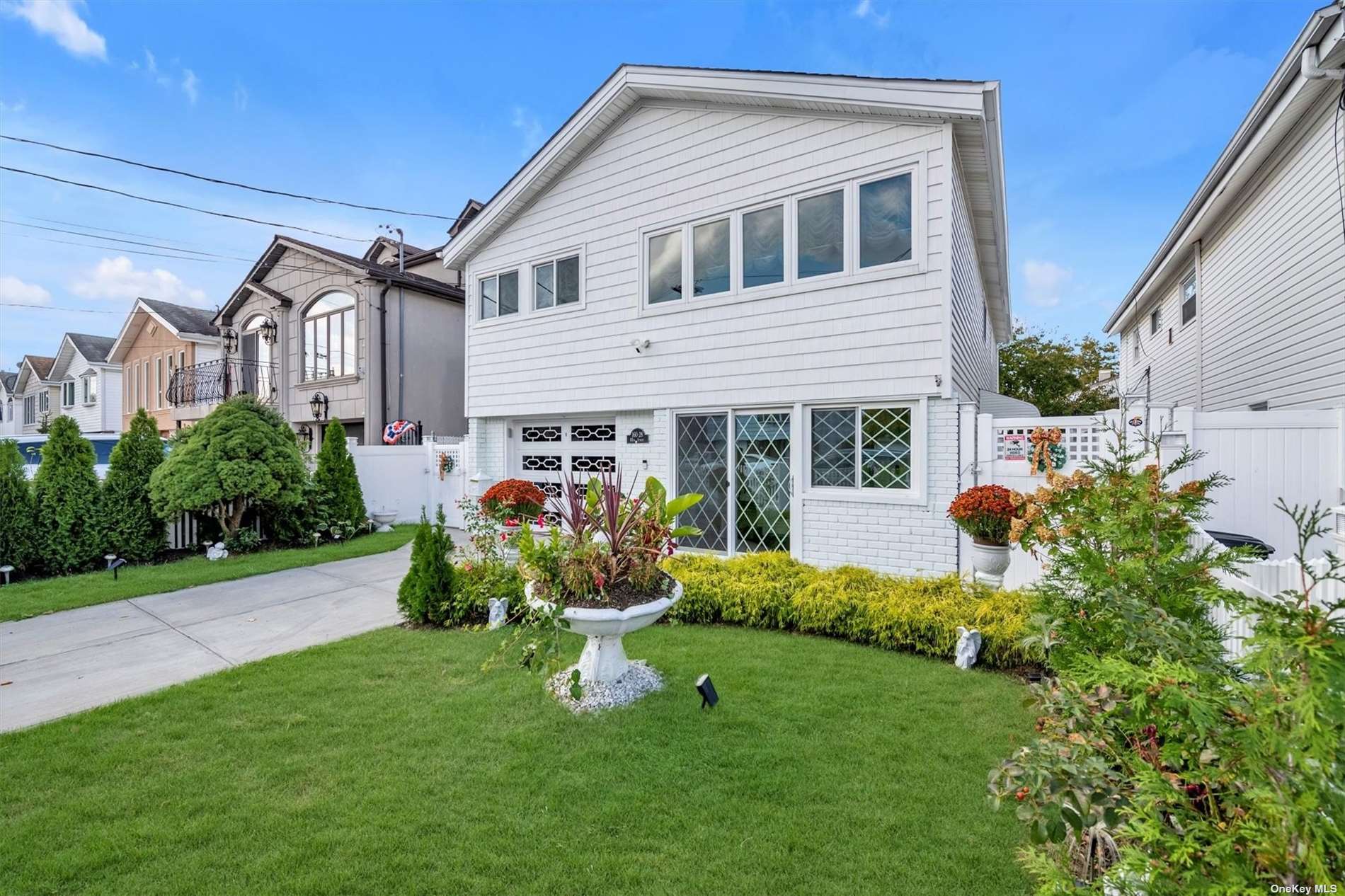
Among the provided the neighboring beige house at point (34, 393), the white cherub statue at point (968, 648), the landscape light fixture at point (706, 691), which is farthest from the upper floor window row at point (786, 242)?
the neighboring beige house at point (34, 393)

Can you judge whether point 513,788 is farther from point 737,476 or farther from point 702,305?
point 702,305

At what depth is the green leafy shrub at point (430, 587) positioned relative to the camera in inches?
217

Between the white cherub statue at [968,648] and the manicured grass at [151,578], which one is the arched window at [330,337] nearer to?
the manicured grass at [151,578]

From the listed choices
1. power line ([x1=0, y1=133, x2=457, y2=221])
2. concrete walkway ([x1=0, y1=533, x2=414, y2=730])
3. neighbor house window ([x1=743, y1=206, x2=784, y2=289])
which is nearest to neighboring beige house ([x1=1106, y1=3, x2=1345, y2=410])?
neighbor house window ([x1=743, y1=206, x2=784, y2=289])

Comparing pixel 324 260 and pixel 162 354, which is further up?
pixel 324 260

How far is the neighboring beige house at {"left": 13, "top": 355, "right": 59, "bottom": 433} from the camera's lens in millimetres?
28031

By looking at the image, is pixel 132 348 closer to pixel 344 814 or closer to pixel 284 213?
pixel 284 213

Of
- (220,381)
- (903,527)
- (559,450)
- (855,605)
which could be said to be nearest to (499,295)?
(559,450)

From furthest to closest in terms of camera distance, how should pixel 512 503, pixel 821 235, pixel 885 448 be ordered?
pixel 821 235, pixel 885 448, pixel 512 503

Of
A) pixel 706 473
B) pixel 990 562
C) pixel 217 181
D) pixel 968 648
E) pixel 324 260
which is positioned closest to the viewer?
pixel 968 648

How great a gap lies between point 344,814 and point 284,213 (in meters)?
14.7

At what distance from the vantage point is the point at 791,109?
7246 millimetres

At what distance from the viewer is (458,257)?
10656 mm

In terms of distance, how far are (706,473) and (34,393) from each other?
40061mm
